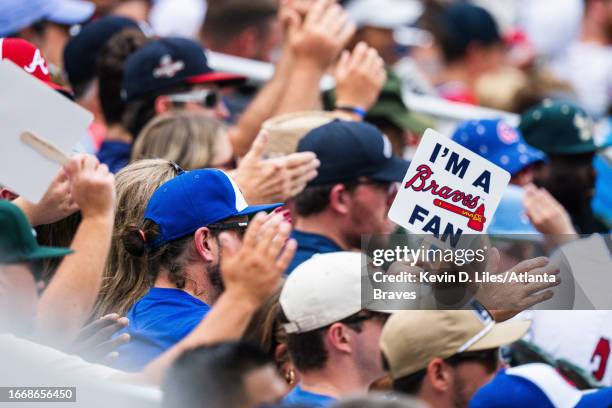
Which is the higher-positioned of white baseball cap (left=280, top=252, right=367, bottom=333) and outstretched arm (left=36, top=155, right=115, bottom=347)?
outstretched arm (left=36, top=155, right=115, bottom=347)

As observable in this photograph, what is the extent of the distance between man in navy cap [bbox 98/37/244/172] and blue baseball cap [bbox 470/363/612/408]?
2336 millimetres

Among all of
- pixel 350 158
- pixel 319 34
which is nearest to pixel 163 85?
pixel 319 34

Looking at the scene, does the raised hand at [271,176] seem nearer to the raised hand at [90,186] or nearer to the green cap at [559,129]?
the raised hand at [90,186]

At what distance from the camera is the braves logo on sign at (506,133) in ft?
20.8

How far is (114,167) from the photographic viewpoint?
6.00 m

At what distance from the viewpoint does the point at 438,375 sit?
4320 mm

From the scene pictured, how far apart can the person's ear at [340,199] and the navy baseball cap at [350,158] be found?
32mm

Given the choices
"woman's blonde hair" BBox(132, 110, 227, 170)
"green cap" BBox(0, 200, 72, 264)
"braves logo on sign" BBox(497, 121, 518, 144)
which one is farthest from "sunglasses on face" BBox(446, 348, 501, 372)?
"braves logo on sign" BBox(497, 121, 518, 144)

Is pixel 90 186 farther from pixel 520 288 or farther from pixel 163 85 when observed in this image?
pixel 163 85

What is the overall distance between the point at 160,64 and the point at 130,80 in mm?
154

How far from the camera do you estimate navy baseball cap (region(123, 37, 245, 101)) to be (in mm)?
6113

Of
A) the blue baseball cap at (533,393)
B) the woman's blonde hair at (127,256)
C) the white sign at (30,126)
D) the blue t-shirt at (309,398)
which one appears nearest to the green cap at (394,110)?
the woman's blonde hair at (127,256)

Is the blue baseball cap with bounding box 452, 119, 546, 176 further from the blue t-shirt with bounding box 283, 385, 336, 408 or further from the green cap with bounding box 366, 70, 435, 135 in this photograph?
the blue t-shirt with bounding box 283, 385, 336, 408

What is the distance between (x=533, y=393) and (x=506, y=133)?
2358 millimetres
